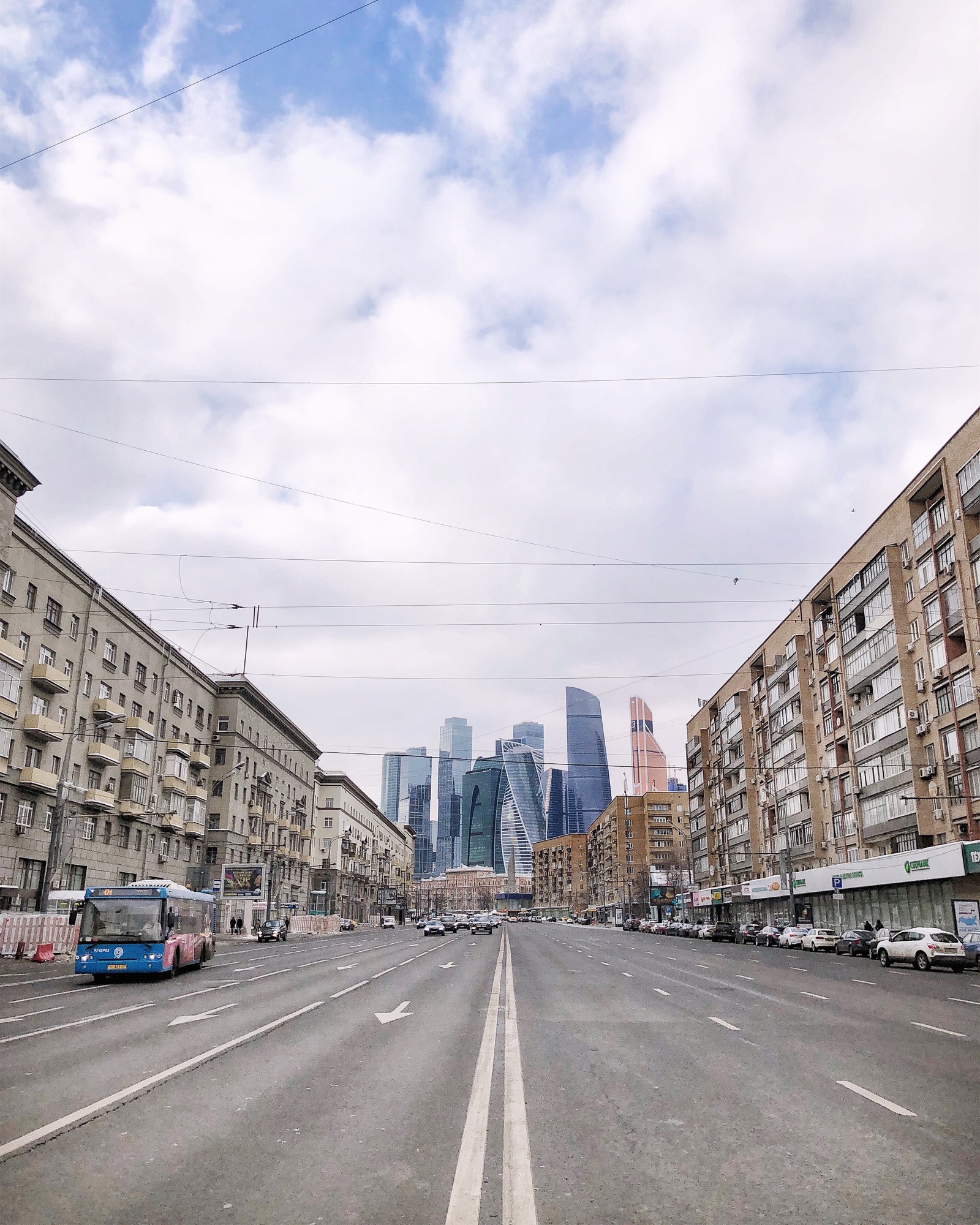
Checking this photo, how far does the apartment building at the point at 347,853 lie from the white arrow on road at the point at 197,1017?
308ft

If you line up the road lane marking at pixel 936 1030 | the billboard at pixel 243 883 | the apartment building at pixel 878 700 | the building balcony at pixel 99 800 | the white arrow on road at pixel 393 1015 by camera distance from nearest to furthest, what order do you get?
the road lane marking at pixel 936 1030, the white arrow on road at pixel 393 1015, the apartment building at pixel 878 700, the building balcony at pixel 99 800, the billboard at pixel 243 883

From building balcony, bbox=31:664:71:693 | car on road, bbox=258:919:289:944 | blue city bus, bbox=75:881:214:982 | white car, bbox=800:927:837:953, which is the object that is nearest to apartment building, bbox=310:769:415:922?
car on road, bbox=258:919:289:944

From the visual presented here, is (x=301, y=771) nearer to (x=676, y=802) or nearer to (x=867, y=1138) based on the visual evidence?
(x=676, y=802)

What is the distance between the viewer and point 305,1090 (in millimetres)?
9203

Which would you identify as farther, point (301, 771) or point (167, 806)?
point (301, 771)

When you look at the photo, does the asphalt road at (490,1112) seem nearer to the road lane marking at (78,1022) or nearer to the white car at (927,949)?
the road lane marking at (78,1022)

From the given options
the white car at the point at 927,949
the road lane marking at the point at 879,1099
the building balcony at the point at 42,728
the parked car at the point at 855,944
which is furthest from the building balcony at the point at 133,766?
the road lane marking at the point at 879,1099

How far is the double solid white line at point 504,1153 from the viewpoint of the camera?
18.3 ft

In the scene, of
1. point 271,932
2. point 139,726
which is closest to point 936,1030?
point 139,726

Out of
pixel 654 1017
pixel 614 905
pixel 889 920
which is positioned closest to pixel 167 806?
pixel 889 920

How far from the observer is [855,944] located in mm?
44375

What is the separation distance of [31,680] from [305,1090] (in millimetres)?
42311

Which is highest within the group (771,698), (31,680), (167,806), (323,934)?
(771,698)

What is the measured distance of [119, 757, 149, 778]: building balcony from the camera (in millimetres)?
56844
